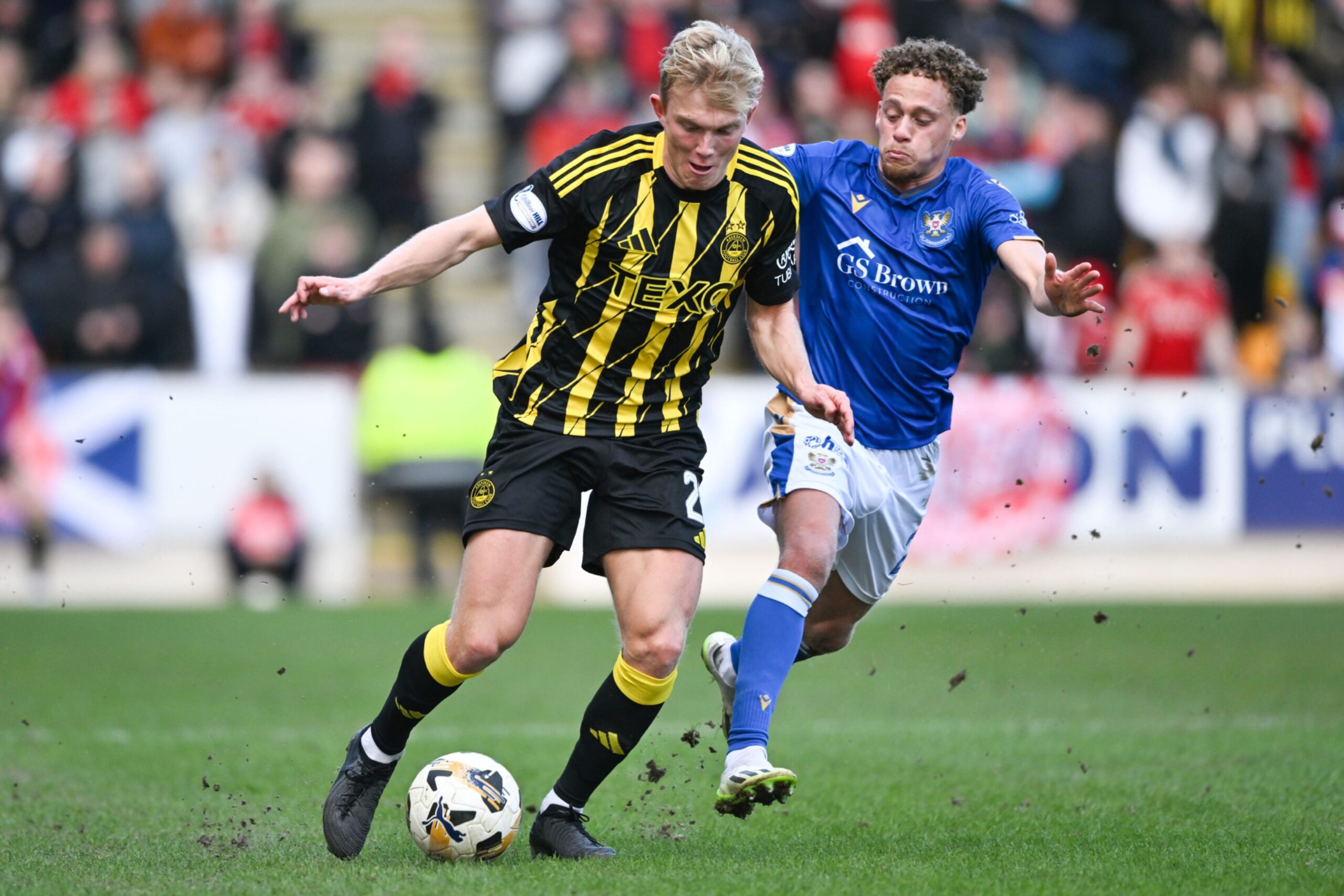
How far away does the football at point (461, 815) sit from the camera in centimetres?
510

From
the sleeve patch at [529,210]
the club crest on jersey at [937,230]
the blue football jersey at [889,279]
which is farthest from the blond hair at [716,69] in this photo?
the club crest on jersey at [937,230]

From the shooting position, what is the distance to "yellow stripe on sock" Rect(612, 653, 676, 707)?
5156mm

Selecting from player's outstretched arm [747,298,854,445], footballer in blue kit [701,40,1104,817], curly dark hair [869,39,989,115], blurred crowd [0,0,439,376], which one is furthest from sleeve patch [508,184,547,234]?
blurred crowd [0,0,439,376]

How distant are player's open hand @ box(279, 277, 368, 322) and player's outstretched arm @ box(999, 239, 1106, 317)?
6.66ft

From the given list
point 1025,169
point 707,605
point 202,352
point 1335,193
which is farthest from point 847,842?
point 1335,193

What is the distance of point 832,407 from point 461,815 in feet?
5.52

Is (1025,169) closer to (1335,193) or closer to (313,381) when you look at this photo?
(1335,193)

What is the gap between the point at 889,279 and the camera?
19.2 ft

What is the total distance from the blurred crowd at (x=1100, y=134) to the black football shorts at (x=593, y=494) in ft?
29.9

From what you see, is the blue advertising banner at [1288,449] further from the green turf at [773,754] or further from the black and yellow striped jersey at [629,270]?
the black and yellow striped jersey at [629,270]

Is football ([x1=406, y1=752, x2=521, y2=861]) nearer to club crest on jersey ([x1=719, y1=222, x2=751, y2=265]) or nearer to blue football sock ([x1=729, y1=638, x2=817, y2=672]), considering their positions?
blue football sock ([x1=729, y1=638, x2=817, y2=672])

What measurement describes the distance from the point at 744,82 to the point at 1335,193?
13.6 m

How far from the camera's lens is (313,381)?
13008mm

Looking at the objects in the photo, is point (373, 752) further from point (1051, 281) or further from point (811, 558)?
point (1051, 281)
